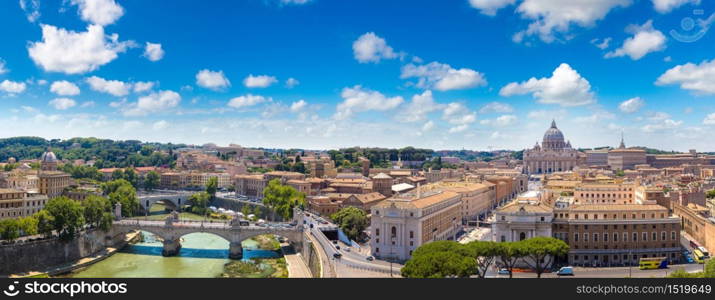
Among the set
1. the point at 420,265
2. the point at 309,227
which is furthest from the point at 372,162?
the point at 420,265

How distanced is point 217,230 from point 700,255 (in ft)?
99.3

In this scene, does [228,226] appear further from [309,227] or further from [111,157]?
[111,157]

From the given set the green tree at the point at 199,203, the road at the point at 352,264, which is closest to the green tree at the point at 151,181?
the green tree at the point at 199,203

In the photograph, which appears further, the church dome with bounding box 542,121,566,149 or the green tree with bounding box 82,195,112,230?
the church dome with bounding box 542,121,566,149

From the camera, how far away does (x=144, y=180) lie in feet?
285

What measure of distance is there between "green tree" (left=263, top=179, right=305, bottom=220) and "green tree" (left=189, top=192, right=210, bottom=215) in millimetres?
11800

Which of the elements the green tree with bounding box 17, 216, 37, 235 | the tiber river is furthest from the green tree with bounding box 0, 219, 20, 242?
the tiber river

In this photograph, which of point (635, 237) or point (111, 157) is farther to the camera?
point (111, 157)

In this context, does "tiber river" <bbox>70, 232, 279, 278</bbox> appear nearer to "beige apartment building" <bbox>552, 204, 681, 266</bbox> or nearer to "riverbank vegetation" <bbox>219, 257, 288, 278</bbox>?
"riverbank vegetation" <bbox>219, 257, 288, 278</bbox>

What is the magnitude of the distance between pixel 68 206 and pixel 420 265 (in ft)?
85.7

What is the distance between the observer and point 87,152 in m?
132

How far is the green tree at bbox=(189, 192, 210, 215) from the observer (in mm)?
68375

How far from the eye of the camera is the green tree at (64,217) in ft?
130
